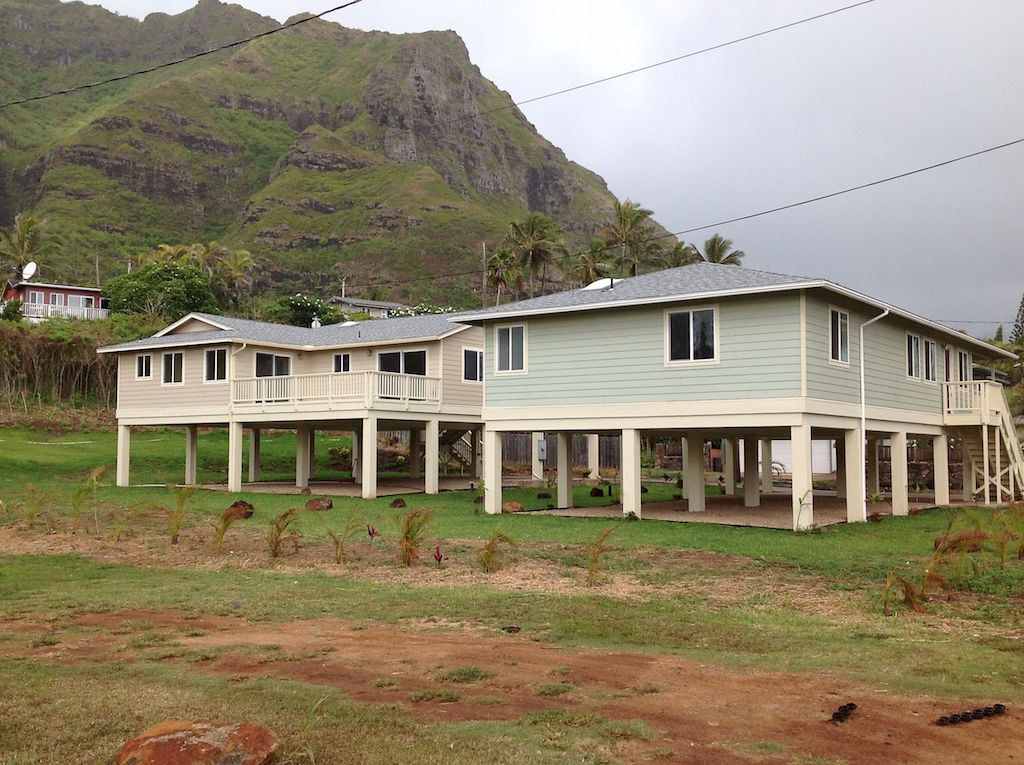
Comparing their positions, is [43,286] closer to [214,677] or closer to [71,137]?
[214,677]

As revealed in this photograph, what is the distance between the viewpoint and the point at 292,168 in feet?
487

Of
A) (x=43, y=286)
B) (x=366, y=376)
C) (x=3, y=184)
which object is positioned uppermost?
(x=3, y=184)

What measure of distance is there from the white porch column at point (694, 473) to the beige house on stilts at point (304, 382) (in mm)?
8799

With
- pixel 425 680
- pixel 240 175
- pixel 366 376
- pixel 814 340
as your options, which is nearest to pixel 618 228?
pixel 366 376

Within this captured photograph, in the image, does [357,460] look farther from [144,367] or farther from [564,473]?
[564,473]

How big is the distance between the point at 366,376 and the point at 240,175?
136690 millimetres

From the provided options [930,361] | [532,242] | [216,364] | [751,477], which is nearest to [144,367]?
[216,364]

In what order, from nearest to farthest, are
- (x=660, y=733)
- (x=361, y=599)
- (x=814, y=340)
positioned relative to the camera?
(x=660, y=733) → (x=361, y=599) → (x=814, y=340)

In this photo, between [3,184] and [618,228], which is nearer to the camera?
[618,228]

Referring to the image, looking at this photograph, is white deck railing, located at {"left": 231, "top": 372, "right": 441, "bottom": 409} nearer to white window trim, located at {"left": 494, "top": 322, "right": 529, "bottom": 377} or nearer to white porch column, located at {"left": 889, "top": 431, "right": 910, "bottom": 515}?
white window trim, located at {"left": 494, "top": 322, "right": 529, "bottom": 377}

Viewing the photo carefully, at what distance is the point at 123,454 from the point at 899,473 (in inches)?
1043

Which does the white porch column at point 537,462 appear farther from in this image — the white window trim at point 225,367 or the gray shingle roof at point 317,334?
the white window trim at point 225,367

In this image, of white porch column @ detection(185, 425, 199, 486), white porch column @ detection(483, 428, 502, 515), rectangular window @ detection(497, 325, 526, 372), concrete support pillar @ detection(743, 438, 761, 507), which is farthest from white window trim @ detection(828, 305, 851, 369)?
white porch column @ detection(185, 425, 199, 486)

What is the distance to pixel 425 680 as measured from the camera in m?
8.00
